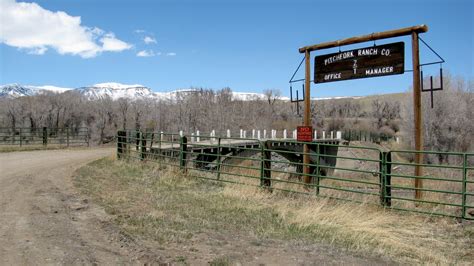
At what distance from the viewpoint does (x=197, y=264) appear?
195 inches

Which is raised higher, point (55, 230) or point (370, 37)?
point (370, 37)

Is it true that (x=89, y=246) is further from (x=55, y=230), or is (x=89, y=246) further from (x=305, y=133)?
(x=305, y=133)

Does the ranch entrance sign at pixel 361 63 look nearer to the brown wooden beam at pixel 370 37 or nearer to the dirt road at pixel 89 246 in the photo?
the brown wooden beam at pixel 370 37

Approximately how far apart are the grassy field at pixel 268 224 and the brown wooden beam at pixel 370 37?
4250 mm

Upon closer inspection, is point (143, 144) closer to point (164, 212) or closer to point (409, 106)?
point (164, 212)

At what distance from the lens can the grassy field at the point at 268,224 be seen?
5.87m

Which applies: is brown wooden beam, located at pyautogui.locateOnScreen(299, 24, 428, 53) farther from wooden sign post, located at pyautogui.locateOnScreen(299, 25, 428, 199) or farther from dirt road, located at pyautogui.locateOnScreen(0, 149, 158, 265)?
dirt road, located at pyautogui.locateOnScreen(0, 149, 158, 265)

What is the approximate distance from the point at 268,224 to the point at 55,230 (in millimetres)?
3537

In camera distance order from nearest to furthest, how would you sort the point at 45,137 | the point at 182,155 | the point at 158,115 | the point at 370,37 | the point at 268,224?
1. the point at 268,224
2. the point at 370,37
3. the point at 182,155
4. the point at 45,137
5. the point at 158,115

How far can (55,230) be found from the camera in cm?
620

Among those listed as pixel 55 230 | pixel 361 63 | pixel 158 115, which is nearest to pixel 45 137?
pixel 55 230

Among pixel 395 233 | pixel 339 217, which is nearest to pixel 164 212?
pixel 339 217

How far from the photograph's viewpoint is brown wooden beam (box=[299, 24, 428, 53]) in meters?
9.23

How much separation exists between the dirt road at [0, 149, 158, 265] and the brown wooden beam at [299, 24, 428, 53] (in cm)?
722
